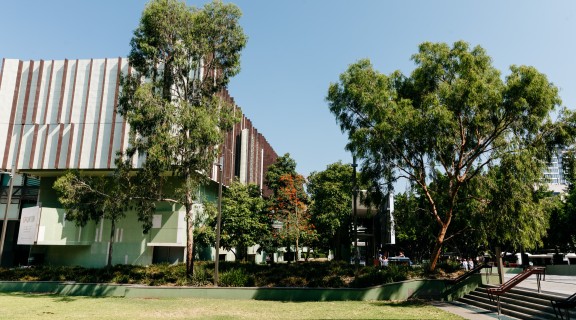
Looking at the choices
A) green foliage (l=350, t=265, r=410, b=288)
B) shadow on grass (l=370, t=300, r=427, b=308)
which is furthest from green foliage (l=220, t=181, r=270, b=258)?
shadow on grass (l=370, t=300, r=427, b=308)

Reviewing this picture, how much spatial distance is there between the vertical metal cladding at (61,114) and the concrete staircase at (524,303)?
27.5 m

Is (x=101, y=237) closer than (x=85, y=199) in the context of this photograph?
No

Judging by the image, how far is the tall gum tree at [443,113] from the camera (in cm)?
1812

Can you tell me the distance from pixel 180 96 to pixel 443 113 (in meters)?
15.1

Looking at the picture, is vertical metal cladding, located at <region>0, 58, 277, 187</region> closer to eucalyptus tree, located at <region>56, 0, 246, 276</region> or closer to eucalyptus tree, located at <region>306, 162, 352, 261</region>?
eucalyptus tree, located at <region>56, 0, 246, 276</region>

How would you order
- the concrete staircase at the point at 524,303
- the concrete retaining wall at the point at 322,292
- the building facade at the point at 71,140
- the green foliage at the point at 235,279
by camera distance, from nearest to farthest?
the concrete staircase at the point at 524,303
the concrete retaining wall at the point at 322,292
the green foliage at the point at 235,279
the building facade at the point at 71,140

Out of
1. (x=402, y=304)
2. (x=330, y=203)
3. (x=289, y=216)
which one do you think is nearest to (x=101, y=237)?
Result: (x=289, y=216)

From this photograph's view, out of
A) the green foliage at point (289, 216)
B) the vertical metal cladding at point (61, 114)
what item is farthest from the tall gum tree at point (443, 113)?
the vertical metal cladding at point (61, 114)

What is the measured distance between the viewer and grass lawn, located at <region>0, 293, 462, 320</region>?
1490 cm

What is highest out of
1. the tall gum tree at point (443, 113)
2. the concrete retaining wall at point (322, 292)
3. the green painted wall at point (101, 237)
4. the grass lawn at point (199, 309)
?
the tall gum tree at point (443, 113)

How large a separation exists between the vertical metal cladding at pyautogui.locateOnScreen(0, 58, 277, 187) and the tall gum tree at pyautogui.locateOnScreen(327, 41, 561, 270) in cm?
2005

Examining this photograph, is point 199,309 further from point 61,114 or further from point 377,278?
point 61,114

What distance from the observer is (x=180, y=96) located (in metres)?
24.4

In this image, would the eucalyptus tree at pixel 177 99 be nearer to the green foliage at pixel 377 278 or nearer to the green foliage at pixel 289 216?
the green foliage at pixel 377 278
